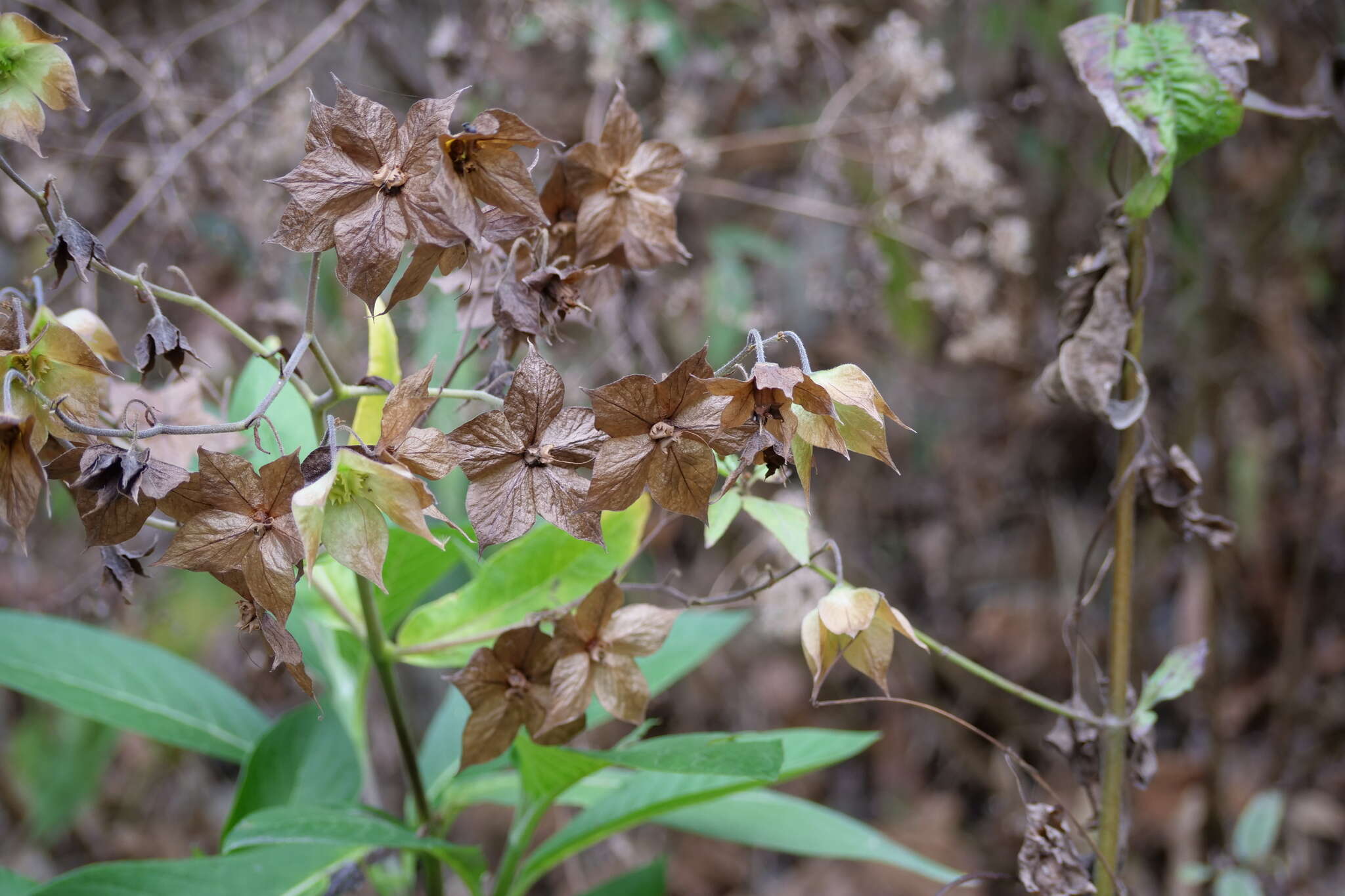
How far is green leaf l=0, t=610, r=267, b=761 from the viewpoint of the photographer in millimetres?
945

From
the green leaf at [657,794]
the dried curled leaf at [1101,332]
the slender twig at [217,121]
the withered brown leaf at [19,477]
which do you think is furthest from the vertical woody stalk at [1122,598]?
the slender twig at [217,121]

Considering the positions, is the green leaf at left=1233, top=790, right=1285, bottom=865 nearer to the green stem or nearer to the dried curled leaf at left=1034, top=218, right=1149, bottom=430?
the dried curled leaf at left=1034, top=218, right=1149, bottom=430

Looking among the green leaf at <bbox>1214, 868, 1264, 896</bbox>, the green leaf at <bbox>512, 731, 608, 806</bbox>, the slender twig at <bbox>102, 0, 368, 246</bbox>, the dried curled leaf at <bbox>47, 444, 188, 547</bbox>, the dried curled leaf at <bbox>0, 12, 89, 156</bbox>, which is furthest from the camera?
the slender twig at <bbox>102, 0, 368, 246</bbox>

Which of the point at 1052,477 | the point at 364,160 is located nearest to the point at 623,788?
the point at 364,160

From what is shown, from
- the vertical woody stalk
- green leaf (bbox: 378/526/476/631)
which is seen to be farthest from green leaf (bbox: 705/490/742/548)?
the vertical woody stalk

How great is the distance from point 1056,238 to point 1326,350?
64 cm

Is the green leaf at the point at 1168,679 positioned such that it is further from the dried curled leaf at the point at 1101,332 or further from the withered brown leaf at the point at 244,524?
the withered brown leaf at the point at 244,524

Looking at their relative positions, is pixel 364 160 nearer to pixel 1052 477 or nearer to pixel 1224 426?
pixel 1224 426

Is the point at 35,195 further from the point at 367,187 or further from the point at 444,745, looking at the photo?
the point at 444,745

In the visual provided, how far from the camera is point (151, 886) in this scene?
0.73 meters

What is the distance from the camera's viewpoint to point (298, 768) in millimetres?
1004

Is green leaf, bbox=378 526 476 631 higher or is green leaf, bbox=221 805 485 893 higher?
green leaf, bbox=378 526 476 631

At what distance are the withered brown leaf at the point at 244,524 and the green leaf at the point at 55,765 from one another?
1639 mm

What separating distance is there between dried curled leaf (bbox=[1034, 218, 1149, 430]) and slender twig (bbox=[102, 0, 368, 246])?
1126mm
